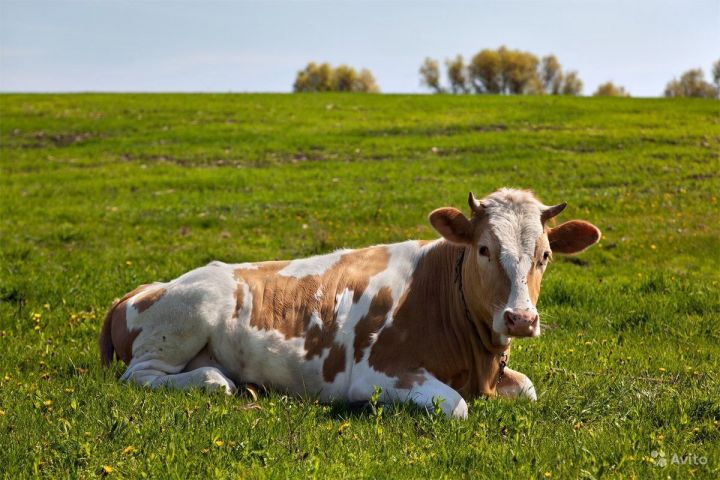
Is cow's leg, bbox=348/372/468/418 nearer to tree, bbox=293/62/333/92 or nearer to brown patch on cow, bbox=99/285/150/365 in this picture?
brown patch on cow, bbox=99/285/150/365

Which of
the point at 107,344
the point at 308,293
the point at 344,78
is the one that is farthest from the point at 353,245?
the point at 344,78

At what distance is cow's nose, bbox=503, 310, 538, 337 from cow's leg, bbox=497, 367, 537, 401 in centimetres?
110

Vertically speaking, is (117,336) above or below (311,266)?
below

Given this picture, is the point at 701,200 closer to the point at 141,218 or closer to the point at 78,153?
the point at 141,218

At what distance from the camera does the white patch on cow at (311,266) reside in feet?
25.0

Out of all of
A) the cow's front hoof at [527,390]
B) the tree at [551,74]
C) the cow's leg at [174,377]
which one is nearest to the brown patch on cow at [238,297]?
the cow's leg at [174,377]

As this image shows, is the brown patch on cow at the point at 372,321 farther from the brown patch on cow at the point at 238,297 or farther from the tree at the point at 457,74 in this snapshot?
the tree at the point at 457,74

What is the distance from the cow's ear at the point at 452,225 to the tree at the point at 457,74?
11570cm

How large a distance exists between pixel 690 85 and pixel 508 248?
118 metres

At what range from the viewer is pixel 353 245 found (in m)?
14.3

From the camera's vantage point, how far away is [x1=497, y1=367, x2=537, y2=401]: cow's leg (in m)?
6.71

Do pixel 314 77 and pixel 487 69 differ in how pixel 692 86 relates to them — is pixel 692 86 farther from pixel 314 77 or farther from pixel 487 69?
pixel 314 77

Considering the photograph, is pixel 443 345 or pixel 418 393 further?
pixel 443 345

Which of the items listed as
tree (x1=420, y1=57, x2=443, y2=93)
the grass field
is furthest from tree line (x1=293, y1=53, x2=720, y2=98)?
the grass field
